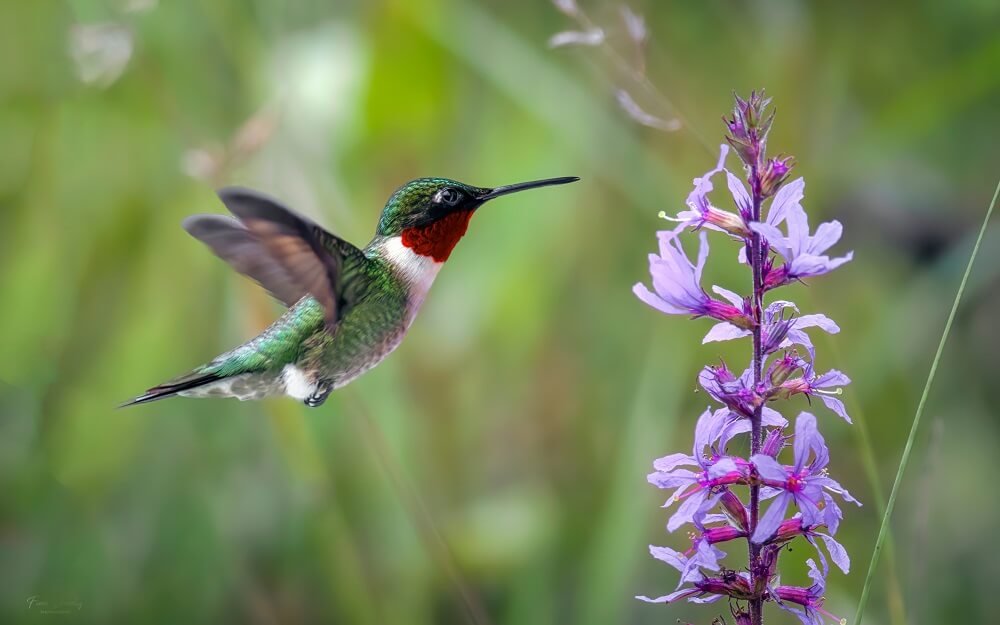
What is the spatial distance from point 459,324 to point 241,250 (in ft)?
6.49

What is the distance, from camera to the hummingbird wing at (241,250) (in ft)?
5.38

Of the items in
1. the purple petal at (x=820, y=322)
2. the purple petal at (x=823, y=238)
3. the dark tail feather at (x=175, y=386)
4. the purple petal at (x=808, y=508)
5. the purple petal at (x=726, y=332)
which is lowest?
the dark tail feather at (x=175, y=386)

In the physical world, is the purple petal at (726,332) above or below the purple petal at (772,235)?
below

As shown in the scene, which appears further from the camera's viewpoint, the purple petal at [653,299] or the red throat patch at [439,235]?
the red throat patch at [439,235]

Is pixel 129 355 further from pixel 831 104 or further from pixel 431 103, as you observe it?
pixel 831 104

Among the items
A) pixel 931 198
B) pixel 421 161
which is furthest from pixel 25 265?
pixel 931 198

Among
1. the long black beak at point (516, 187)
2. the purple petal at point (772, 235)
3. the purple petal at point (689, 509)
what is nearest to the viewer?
the purple petal at point (772, 235)

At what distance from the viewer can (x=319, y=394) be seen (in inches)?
77.0

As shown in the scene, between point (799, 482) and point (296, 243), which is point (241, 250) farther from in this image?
point (799, 482)

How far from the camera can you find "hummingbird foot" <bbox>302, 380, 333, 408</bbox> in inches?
76.6

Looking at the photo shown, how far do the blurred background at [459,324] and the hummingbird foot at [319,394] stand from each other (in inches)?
37.0

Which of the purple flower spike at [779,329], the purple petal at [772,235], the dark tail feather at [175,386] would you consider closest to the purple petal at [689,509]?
the purple flower spike at [779,329]

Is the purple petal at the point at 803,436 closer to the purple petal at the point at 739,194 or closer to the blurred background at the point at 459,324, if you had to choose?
the purple petal at the point at 739,194

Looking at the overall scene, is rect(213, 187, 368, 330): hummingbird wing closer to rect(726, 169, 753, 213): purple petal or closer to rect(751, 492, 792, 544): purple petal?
rect(726, 169, 753, 213): purple petal
